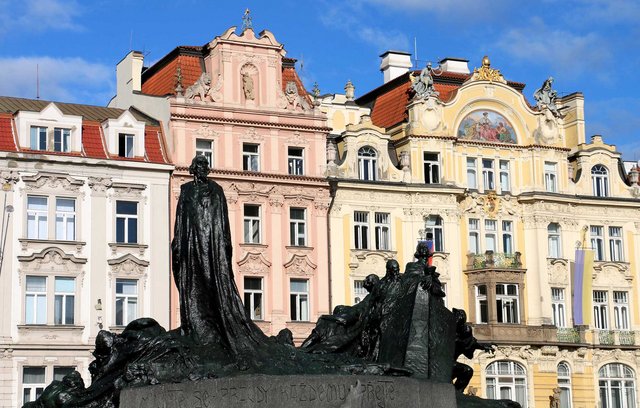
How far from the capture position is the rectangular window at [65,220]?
41562 millimetres

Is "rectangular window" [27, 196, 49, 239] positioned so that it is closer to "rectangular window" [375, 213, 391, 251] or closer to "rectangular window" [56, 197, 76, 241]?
"rectangular window" [56, 197, 76, 241]

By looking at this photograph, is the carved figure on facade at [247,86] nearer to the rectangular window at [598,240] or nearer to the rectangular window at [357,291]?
the rectangular window at [357,291]

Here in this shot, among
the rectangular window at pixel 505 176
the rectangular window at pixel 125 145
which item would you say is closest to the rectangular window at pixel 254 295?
the rectangular window at pixel 125 145

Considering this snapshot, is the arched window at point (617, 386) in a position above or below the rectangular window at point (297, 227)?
below

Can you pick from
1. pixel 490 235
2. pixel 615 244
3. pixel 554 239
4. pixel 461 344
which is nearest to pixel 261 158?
pixel 490 235

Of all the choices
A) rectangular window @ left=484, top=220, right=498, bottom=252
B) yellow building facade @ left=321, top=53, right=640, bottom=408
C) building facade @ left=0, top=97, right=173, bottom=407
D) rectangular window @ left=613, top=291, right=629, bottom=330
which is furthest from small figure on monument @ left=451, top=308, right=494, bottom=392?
rectangular window @ left=613, top=291, right=629, bottom=330

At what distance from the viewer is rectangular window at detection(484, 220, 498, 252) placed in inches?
1907

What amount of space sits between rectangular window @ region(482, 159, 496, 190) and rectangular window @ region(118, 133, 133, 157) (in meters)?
13.2

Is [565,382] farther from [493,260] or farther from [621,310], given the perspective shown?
[493,260]

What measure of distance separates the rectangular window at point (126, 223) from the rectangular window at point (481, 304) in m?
12.6

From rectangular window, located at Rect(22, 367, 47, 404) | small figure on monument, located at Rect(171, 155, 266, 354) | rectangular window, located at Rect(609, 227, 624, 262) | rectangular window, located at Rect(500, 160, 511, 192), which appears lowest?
rectangular window, located at Rect(22, 367, 47, 404)

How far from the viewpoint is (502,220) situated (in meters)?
48.8

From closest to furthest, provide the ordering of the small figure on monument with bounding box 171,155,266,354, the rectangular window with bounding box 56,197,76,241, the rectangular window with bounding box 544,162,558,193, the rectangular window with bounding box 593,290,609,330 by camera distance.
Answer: the small figure on monument with bounding box 171,155,266,354 < the rectangular window with bounding box 56,197,76,241 < the rectangular window with bounding box 593,290,609,330 < the rectangular window with bounding box 544,162,558,193

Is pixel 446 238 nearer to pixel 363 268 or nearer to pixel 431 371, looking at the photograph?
pixel 363 268
